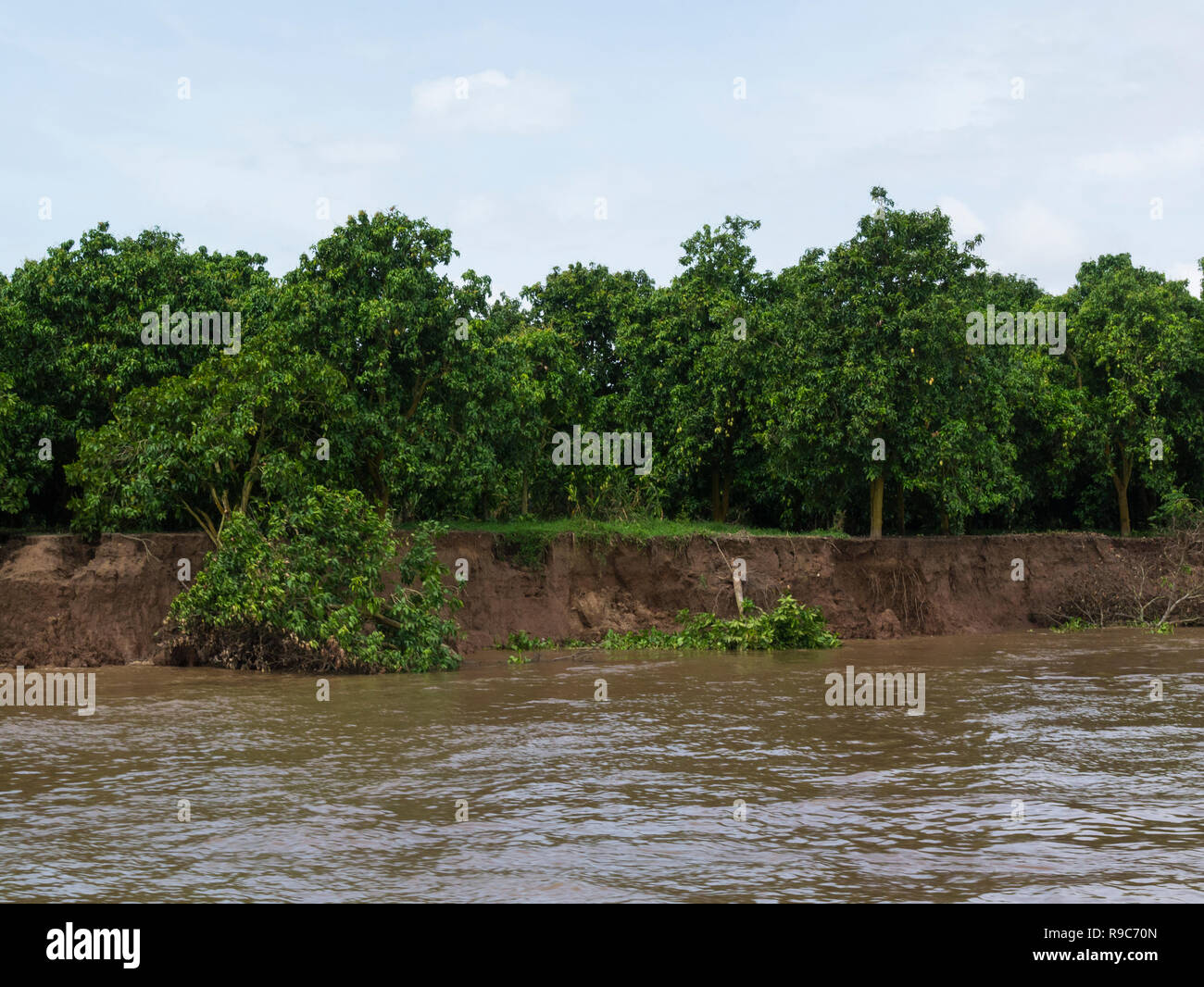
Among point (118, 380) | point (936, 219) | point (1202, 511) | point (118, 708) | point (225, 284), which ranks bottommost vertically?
point (118, 708)

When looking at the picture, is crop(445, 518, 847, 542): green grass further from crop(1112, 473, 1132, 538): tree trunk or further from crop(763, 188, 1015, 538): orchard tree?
crop(1112, 473, 1132, 538): tree trunk

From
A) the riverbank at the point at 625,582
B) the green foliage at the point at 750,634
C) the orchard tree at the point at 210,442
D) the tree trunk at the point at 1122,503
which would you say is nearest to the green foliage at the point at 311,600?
the orchard tree at the point at 210,442

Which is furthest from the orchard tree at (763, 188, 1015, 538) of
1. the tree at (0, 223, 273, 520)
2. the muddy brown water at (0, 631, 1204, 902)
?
the tree at (0, 223, 273, 520)

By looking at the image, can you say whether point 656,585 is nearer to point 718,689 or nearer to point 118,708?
point 718,689

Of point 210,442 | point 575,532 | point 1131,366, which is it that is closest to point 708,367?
point 575,532

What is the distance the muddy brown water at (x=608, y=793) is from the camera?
7.73 m

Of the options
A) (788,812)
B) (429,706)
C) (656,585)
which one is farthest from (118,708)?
(656,585)

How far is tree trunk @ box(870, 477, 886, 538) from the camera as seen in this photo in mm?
31062

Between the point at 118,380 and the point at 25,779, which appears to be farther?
the point at 118,380

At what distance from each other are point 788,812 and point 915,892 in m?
2.39

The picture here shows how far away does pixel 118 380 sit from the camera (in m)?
25.3

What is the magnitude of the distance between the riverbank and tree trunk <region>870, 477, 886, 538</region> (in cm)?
71

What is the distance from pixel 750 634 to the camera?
24.9 metres
